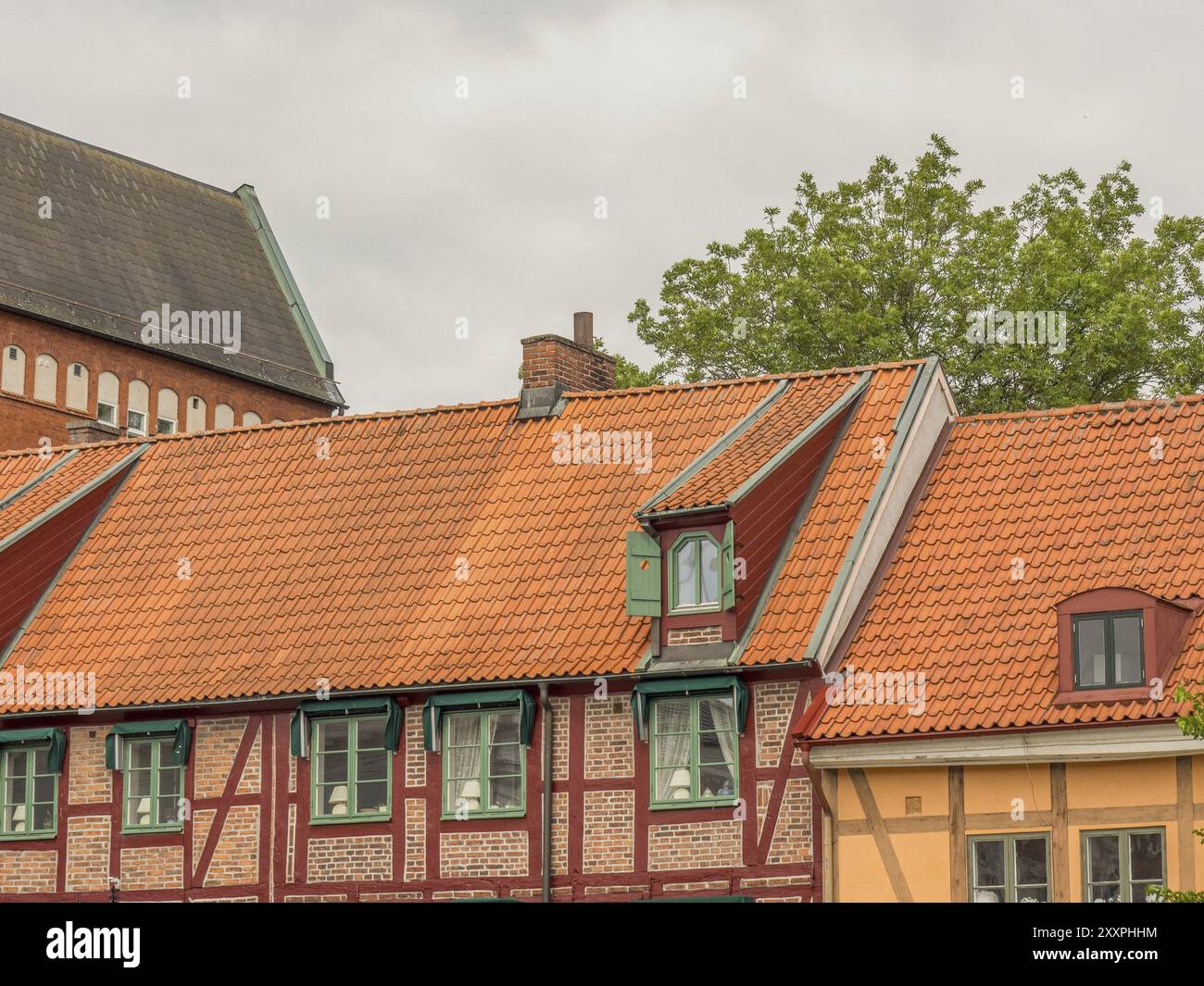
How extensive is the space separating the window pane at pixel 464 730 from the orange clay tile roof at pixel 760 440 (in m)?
3.28

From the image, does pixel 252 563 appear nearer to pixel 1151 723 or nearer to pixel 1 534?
pixel 1 534

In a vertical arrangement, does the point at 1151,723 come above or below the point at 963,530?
below

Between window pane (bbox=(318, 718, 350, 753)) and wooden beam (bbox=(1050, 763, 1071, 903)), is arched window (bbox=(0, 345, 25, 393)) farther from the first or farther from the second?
wooden beam (bbox=(1050, 763, 1071, 903))

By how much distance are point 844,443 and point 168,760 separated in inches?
353

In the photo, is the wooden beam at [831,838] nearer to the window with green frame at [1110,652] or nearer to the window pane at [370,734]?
the window with green frame at [1110,652]

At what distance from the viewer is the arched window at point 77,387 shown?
1984 inches

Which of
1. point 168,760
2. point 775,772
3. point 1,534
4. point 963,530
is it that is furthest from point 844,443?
point 1,534

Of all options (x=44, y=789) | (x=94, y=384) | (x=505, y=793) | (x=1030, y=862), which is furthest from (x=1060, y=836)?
(x=94, y=384)

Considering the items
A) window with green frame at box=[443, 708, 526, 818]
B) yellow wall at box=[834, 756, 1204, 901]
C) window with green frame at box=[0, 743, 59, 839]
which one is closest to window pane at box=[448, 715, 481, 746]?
window with green frame at box=[443, 708, 526, 818]

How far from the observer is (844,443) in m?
27.1

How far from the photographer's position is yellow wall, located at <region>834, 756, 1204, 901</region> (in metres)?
22.2

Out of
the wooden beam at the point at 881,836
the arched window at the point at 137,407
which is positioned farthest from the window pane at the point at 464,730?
the arched window at the point at 137,407
